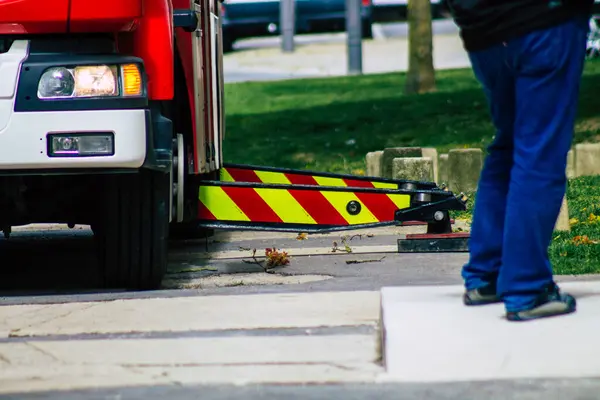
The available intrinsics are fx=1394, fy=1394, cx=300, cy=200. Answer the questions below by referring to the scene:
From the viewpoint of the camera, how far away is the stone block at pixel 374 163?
11.6 m

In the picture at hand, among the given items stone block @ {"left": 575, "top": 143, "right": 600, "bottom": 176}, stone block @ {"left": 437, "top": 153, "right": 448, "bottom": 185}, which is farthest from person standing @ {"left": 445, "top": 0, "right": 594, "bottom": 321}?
stone block @ {"left": 575, "top": 143, "right": 600, "bottom": 176}

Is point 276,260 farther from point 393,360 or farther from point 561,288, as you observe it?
point 393,360

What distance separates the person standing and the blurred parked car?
2763 cm

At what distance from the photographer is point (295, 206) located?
7.17 m

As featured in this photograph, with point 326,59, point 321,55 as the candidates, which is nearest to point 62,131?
point 326,59

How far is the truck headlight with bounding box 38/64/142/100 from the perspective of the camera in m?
5.89

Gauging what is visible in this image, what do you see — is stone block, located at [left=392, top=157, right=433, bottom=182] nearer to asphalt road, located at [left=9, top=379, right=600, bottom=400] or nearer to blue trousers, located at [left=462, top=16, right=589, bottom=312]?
blue trousers, located at [left=462, top=16, right=589, bottom=312]

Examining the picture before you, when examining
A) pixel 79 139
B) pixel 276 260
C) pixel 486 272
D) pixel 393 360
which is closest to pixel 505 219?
pixel 486 272

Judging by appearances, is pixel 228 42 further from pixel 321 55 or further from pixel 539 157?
pixel 539 157

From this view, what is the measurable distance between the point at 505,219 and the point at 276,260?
9.64 ft

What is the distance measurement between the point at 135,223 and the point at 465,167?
5043 millimetres

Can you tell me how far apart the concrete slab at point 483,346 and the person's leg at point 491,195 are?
0.65ft

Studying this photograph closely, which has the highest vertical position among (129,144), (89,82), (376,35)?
(376,35)

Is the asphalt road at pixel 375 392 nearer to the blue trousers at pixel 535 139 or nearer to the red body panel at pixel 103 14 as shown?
the blue trousers at pixel 535 139
